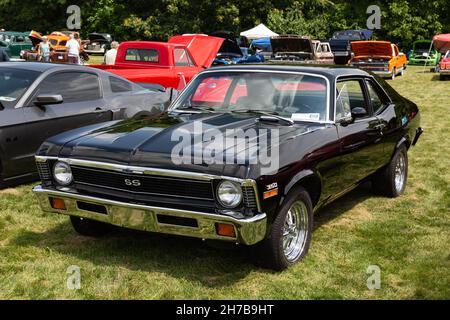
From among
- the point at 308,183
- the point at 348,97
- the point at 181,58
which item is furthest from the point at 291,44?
the point at 308,183

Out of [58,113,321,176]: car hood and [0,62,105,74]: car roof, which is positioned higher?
[0,62,105,74]: car roof

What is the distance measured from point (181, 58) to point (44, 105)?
530 centimetres

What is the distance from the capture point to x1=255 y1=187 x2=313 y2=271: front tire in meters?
4.01

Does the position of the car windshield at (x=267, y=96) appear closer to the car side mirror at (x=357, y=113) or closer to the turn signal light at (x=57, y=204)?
the car side mirror at (x=357, y=113)

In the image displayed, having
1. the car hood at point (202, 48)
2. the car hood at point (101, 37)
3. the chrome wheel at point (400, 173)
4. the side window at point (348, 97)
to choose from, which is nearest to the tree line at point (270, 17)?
the car hood at point (101, 37)

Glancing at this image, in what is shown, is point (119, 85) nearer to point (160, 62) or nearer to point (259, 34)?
point (160, 62)

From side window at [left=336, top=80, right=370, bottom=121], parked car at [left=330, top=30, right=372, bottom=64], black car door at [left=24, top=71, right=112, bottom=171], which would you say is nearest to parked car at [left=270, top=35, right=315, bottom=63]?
parked car at [left=330, top=30, right=372, bottom=64]

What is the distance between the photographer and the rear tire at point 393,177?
6199 millimetres

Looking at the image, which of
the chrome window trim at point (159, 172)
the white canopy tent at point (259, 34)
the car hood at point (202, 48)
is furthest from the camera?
the white canopy tent at point (259, 34)

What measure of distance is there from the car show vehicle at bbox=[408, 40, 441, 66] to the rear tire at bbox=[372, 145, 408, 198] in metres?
25.2

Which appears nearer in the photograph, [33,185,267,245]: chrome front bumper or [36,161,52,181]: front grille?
[33,185,267,245]: chrome front bumper

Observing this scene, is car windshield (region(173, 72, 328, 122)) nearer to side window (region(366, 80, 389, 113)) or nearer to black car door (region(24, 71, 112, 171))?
side window (region(366, 80, 389, 113))
